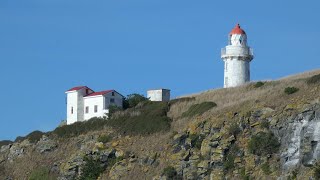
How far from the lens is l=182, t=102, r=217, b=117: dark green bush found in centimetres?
7275

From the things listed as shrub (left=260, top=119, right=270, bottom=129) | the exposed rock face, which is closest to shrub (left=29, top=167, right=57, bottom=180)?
shrub (left=260, top=119, right=270, bottom=129)

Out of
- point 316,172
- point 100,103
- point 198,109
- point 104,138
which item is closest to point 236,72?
point 198,109

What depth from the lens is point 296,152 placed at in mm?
57875

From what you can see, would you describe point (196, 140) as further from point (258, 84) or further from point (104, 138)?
point (258, 84)

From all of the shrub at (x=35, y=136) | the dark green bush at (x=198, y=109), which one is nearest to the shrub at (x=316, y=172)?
the dark green bush at (x=198, y=109)

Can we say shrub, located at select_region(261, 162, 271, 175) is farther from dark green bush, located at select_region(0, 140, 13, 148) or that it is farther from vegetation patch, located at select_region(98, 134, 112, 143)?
dark green bush, located at select_region(0, 140, 13, 148)

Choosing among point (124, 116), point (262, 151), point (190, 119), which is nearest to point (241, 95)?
point (190, 119)

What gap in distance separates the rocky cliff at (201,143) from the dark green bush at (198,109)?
109 millimetres

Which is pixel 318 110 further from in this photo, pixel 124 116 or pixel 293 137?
pixel 124 116

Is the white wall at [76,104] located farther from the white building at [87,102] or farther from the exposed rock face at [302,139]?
the exposed rock face at [302,139]

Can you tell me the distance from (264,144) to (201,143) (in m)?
6.02

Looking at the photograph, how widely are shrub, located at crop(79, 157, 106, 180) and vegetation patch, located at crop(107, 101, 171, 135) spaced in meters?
5.49

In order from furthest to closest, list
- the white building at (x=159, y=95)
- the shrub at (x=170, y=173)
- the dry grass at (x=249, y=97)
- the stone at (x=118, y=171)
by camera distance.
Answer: the white building at (x=159, y=95) < the stone at (x=118, y=171) < the dry grass at (x=249, y=97) < the shrub at (x=170, y=173)

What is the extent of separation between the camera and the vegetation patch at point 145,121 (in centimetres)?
7388
